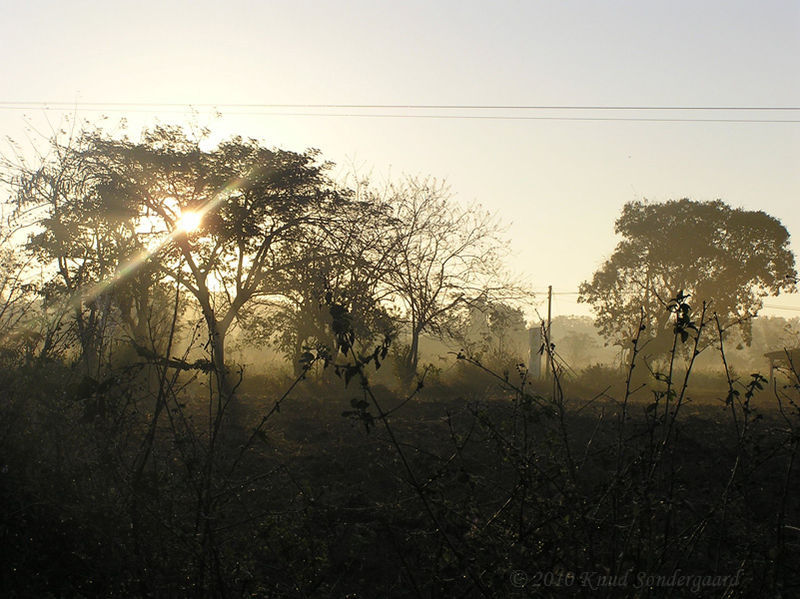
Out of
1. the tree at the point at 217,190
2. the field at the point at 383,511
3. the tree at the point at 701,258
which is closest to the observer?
the field at the point at 383,511

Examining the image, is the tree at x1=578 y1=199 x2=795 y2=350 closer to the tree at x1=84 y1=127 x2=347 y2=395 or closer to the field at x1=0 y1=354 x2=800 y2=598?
the tree at x1=84 y1=127 x2=347 y2=395

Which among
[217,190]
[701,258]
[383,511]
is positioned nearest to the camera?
[383,511]

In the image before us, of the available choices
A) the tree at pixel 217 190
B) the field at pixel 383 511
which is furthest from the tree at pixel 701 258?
the field at pixel 383 511

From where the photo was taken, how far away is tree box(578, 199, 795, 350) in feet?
114

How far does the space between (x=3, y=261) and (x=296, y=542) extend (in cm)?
477

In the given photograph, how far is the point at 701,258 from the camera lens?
116 ft

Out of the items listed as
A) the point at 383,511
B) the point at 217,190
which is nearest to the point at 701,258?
the point at 217,190

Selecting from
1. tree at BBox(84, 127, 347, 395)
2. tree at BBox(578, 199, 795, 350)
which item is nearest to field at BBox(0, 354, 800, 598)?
tree at BBox(84, 127, 347, 395)

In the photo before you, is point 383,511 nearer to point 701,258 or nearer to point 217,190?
point 217,190

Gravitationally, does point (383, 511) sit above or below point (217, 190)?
below

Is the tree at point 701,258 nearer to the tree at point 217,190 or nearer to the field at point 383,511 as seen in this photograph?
the tree at point 217,190

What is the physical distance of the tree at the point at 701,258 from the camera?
3481 centimetres

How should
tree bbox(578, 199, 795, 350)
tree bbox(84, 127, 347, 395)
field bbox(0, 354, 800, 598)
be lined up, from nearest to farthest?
field bbox(0, 354, 800, 598), tree bbox(84, 127, 347, 395), tree bbox(578, 199, 795, 350)

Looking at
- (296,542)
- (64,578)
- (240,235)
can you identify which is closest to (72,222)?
(240,235)
